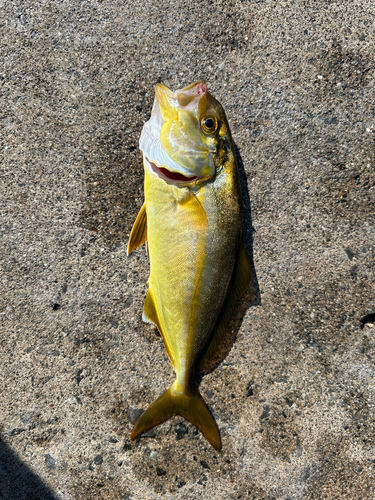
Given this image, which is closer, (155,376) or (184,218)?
(184,218)

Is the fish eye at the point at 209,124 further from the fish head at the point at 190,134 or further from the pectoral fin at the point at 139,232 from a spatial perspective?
the pectoral fin at the point at 139,232

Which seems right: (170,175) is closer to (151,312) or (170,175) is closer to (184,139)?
(184,139)

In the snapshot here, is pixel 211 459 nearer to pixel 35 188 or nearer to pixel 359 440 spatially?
pixel 359 440

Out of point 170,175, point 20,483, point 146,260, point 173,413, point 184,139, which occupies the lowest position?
point 20,483

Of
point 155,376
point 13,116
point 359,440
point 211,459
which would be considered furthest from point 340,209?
point 13,116

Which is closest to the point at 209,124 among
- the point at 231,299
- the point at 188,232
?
the point at 188,232

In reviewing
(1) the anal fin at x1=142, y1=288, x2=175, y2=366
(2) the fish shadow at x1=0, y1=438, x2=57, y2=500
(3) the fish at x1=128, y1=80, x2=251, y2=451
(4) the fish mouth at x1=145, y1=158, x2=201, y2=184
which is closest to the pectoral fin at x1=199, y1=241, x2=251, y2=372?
(3) the fish at x1=128, y1=80, x2=251, y2=451
